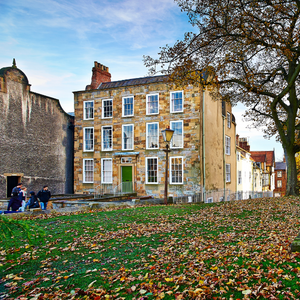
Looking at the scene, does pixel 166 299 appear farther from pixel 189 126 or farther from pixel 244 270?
pixel 189 126

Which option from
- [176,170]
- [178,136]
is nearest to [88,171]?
[176,170]

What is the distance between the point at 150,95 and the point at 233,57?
12.1m

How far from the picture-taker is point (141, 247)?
706 centimetres

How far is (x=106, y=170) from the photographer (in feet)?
88.3

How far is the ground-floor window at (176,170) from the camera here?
2395 cm

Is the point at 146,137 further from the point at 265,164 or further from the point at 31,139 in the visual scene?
the point at 265,164

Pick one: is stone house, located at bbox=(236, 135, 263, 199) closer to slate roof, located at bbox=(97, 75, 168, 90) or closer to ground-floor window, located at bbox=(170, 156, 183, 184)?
ground-floor window, located at bbox=(170, 156, 183, 184)

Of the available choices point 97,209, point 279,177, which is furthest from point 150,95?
point 279,177

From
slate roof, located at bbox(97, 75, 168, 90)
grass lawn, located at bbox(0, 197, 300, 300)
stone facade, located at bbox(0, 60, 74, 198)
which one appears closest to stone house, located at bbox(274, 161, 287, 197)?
slate roof, located at bbox(97, 75, 168, 90)

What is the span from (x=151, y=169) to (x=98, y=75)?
11.5 meters

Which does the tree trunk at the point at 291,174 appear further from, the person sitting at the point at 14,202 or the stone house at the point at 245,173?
the person sitting at the point at 14,202

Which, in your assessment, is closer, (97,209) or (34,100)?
(97,209)

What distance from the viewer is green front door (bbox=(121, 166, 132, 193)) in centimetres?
2566

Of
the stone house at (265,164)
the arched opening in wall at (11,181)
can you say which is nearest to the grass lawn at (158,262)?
the arched opening in wall at (11,181)
